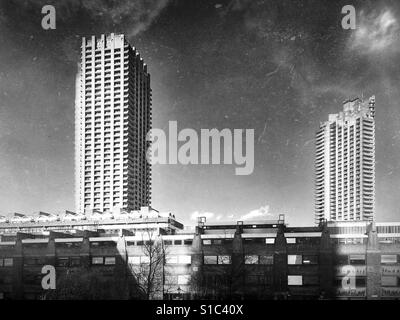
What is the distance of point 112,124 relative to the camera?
48594 mm

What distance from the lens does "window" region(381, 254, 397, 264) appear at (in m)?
31.9

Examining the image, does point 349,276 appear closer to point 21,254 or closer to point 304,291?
point 304,291

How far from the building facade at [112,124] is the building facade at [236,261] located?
9.57 metres

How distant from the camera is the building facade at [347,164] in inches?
1249

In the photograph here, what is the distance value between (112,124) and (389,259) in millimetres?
29128

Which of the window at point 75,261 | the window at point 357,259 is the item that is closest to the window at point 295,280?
the window at point 357,259

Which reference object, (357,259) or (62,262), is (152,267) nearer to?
(62,262)

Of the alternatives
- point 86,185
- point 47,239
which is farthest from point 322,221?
point 86,185

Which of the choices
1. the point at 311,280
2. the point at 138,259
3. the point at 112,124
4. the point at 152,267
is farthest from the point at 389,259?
the point at 112,124

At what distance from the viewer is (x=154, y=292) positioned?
1304 inches

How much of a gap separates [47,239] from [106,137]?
16429 millimetres
